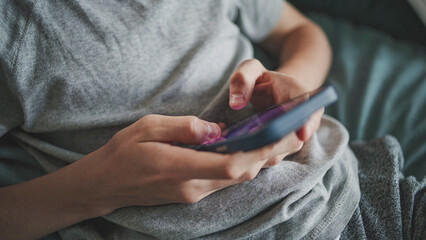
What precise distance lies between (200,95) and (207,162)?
11.9 inches

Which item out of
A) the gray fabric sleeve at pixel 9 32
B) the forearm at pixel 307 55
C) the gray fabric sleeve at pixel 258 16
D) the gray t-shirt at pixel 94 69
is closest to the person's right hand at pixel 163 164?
the gray t-shirt at pixel 94 69

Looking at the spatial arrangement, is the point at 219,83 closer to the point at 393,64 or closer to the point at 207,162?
the point at 207,162

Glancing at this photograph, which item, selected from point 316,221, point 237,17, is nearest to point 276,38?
point 237,17

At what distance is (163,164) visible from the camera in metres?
0.42

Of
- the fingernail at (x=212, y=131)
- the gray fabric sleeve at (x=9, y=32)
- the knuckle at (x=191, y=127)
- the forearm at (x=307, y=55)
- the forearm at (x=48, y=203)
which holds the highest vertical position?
the gray fabric sleeve at (x=9, y=32)

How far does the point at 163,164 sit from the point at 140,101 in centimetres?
24

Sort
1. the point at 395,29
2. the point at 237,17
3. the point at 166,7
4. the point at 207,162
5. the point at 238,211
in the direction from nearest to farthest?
the point at 207,162
the point at 238,211
the point at 166,7
the point at 237,17
the point at 395,29

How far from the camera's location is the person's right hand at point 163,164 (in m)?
0.39

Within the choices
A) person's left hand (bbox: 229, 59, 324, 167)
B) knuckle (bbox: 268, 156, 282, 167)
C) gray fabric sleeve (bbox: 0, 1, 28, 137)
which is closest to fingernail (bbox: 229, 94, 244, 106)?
person's left hand (bbox: 229, 59, 324, 167)

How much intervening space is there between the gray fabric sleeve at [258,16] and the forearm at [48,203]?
22.4 inches

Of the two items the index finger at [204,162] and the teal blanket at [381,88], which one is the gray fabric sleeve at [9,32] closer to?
the index finger at [204,162]

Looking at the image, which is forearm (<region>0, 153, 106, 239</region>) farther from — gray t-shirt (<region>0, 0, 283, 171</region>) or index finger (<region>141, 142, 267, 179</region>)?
index finger (<region>141, 142, 267, 179</region>)

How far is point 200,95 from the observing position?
0.66 meters

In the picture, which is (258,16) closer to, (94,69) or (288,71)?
(288,71)
